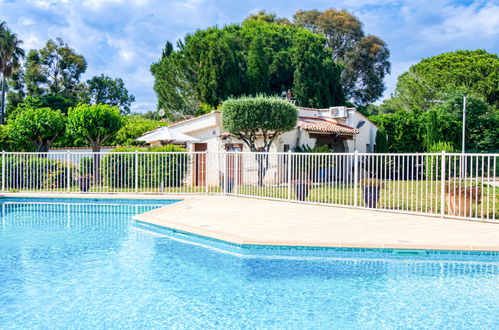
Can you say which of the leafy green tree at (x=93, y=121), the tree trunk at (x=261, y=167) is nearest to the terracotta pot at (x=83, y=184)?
the leafy green tree at (x=93, y=121)

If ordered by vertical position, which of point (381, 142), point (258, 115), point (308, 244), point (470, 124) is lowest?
point (308, 244)

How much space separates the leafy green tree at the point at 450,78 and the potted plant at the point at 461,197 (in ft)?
88.2

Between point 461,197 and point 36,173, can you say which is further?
point 36,173

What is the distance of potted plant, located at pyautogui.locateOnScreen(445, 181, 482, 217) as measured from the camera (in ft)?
30.5

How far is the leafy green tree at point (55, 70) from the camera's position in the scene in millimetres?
42719

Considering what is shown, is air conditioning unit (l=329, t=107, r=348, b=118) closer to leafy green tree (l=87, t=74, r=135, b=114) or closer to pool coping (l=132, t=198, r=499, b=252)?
pool coping (l=132, t=198, r=499, b=252)

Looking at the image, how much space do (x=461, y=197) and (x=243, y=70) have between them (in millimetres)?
26828

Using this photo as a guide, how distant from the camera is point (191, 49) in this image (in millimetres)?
34344

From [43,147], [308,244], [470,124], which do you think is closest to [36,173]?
[43,147]

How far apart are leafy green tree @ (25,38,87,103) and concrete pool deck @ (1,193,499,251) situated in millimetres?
36405

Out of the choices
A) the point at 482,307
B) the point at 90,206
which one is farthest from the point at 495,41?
the point at 482,307

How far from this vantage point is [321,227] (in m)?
8.59

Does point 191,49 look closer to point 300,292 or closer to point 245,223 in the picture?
point 245,223

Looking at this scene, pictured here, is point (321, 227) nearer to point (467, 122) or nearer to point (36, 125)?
point (36, 125)
